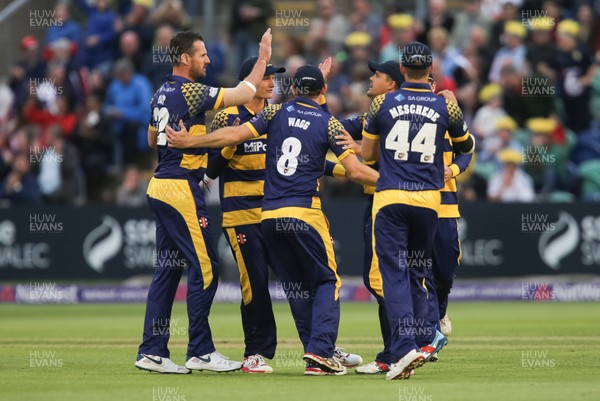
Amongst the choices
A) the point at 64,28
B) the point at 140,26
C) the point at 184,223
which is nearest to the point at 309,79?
the point at 184,223

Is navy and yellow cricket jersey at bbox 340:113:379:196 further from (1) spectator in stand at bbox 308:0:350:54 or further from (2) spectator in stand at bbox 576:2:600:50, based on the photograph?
(2) spectator in stand at bbox 576:2:600:50

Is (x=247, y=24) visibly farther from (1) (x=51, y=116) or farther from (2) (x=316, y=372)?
(2) (x=316, y=372)

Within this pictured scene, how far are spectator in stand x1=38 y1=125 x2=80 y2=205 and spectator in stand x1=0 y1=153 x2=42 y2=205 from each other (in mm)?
206

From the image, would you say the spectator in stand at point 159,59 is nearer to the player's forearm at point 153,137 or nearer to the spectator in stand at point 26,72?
the spectator in stand at point 26,72

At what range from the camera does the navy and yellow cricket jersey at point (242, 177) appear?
39.9ft

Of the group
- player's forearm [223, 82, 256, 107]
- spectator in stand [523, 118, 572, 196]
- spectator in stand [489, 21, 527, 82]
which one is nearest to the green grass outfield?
player's forearm [223, 82, 256, 107]

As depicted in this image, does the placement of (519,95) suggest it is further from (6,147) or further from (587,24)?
(6,147)

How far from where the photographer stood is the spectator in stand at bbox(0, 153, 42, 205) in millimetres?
23516

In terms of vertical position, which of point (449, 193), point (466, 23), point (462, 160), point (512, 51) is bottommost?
point (449, 193)

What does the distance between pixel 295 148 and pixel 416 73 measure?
1.27m

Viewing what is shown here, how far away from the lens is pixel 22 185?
77.4 ft

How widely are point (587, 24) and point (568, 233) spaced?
448 cm

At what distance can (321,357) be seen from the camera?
11289 mm

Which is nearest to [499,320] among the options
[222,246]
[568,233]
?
[568,233]
